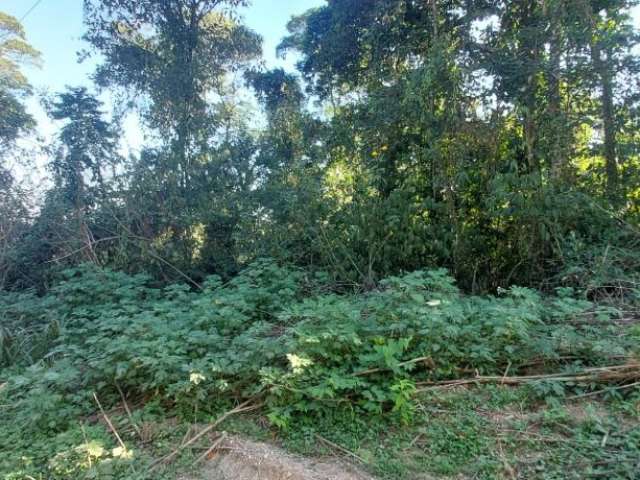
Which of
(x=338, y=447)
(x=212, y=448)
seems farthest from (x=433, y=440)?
(x=212, y=448)

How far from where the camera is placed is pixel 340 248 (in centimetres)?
575

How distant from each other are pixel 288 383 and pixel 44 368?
89.2 inches

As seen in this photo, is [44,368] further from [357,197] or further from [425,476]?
[357,197]

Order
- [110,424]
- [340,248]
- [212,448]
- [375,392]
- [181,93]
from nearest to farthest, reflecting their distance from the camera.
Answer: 1. [212,448]
2. [375,392]
3. [110,424]
4. [340,248]
5. [181,93]

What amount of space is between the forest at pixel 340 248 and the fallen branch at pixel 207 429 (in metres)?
0.01

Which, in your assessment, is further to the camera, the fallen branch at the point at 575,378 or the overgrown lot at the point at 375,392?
the fallen branch at the point at 575,378

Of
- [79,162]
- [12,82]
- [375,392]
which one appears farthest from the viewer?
[12,82]

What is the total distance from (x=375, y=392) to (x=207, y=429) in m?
1.05

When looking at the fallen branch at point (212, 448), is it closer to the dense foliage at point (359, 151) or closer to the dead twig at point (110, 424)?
the dead twig at point (110, 424)

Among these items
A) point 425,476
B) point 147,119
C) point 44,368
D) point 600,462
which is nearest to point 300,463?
point 425,476

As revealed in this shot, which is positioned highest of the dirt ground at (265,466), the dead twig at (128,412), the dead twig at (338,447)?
the dead twig at (128,412)

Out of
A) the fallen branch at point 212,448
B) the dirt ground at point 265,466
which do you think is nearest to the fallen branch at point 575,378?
the dirt ground at point 265,466

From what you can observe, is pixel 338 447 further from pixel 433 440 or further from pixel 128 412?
pixel 128 412

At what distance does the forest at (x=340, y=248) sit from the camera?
2.41 metres
